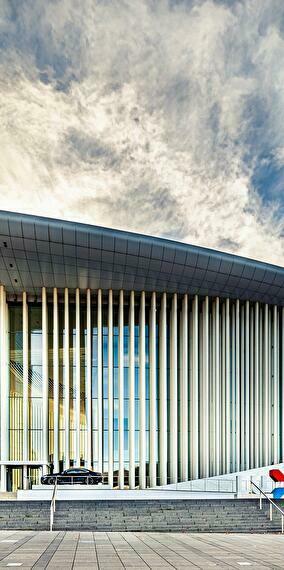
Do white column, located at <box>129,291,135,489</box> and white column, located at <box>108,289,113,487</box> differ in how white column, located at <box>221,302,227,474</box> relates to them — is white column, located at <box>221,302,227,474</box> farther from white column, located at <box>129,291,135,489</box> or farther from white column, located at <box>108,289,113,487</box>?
white column, located at <box>108,289,113,487</box>

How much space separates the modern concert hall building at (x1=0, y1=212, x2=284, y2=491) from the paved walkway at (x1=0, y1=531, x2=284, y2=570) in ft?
45.7

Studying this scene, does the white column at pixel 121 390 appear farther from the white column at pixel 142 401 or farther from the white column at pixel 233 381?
the white column at pixel 233 381

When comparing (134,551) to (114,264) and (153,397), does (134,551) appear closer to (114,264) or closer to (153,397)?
(114,264)

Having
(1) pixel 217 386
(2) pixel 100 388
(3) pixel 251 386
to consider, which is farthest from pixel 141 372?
(3) pixel 251 386

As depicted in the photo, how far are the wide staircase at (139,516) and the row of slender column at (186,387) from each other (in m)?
9.35

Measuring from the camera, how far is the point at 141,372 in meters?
29.9

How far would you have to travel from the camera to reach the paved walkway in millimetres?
9570

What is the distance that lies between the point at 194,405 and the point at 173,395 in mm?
1289

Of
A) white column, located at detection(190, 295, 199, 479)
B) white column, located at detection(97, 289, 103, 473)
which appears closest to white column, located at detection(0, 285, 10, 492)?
white column, located at detection(97, 289, 103, 473)

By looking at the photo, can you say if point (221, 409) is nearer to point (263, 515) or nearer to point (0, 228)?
point (263, 515)

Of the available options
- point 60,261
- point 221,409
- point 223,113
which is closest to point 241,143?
point 223,113

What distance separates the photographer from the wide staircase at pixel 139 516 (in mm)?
17656

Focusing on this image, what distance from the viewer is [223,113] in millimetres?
25359

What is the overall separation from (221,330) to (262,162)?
9.63 metres
